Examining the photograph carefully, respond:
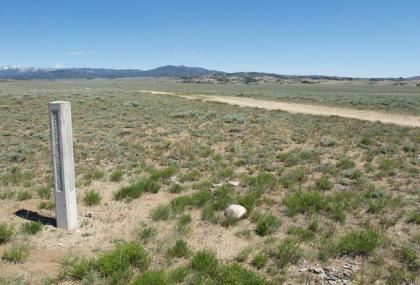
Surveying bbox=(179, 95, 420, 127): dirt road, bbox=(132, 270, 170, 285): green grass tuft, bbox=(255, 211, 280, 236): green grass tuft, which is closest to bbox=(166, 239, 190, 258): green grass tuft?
bbox=(132, 270, 170, 285): green grass tuft

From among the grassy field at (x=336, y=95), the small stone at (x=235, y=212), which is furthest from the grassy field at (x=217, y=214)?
the grassy field at (x=336, y=95)

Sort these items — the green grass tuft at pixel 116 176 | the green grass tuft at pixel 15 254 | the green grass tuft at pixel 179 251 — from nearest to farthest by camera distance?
the green grass tuft at pixel 15 254, the green grass tuft at pixel 179 251, the green grass tuft at pixel 116 176

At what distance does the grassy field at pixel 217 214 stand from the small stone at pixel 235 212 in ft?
0.41

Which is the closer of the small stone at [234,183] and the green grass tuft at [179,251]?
the green grass tuft at [179,251]

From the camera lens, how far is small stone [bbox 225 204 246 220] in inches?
277

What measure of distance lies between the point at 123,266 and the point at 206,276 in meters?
1.14

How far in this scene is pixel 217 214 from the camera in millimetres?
7336

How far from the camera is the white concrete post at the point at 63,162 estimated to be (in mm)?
6188

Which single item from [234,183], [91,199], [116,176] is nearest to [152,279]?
[91,199]

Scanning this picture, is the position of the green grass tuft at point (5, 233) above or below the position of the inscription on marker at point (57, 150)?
below

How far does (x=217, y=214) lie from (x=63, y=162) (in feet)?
9.87

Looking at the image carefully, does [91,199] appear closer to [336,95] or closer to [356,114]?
[356,114]

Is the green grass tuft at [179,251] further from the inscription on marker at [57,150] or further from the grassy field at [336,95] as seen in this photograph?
the grassy field at [336,95]

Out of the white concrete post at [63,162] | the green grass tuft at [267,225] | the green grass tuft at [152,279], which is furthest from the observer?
the green grass tuft at [267,225]
